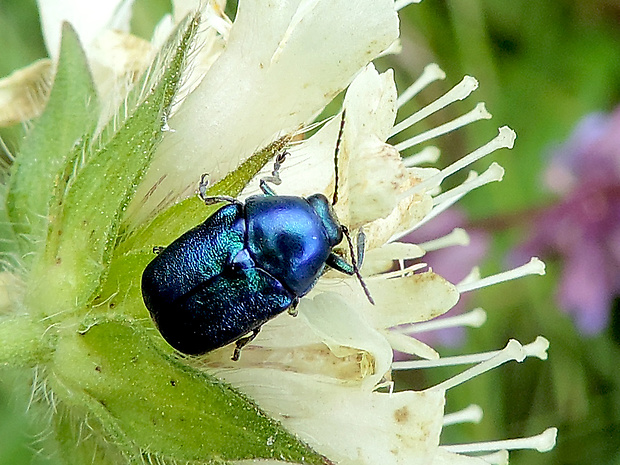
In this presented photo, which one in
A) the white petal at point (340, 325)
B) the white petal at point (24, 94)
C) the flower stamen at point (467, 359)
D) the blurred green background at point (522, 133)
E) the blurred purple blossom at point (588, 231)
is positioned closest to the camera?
the white petal at point (340, 325)

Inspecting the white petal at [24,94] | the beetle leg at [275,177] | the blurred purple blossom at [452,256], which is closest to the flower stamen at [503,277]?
the beetle leg at [275,177]

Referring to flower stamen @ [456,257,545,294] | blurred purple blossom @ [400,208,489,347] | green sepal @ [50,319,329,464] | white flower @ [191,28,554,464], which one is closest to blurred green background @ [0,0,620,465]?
blurred purple blossom @ [400,208,489,347]

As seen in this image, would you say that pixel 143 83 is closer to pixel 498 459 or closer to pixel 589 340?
pixel 498 459

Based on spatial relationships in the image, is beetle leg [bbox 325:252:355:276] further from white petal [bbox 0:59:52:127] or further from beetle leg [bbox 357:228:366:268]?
white petal [bbox 0:59:52:127]

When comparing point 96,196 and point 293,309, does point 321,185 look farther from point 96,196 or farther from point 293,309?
point 96,196

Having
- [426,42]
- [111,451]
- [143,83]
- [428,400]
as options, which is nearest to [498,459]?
[428,400]

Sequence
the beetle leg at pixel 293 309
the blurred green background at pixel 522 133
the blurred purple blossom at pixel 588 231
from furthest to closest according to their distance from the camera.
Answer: the blurred green background at pixel 522 133 → the blurred purple blossom at pixel 588 231 → the beetle leg at pixel 293 309

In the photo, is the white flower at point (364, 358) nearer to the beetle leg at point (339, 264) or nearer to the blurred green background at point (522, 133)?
the beetle leg at point (339, 264)
